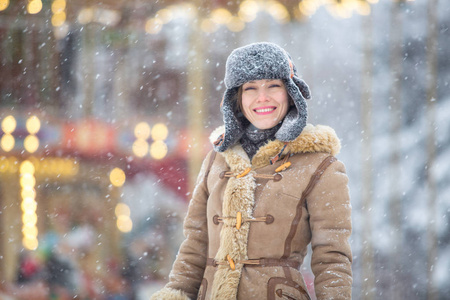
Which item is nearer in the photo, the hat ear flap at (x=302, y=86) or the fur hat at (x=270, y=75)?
the fur hat at (x=270, y=75)

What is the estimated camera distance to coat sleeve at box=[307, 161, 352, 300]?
147 centimetres

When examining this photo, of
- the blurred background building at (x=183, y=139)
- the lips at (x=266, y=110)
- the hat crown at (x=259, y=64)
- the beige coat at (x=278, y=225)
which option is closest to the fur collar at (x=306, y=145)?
the beige coat at (x=278, y=225)

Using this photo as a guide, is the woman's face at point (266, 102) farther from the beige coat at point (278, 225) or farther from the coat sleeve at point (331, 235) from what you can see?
the coat sleeve at point (331, 235)

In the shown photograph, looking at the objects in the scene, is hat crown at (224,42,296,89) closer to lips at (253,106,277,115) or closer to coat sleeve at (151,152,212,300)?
lips at (253,106,277,115)

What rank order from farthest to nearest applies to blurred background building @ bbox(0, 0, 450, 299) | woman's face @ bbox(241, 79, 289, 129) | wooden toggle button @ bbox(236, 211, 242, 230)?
blurred background building @ bbox(0, 0, 450, 299), woman's face @ bbox(241, 79, 289, 129), wooden toggle button @ bbox(236, 211, 242, 230)

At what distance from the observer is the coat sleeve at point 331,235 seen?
4.83ft

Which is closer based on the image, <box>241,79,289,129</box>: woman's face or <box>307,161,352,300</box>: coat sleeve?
<box>307,161,352,300</box>: coat sleeve

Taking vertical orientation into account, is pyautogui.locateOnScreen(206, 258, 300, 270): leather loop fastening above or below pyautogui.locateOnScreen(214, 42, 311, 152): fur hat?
below

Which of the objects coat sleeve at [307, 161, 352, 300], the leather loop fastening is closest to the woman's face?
coat sleeve at [307, 161, 352, 300]

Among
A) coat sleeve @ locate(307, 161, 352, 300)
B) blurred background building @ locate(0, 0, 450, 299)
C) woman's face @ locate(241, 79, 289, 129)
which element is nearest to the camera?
coat sleeve @ locate(307, 161, 352, 300)

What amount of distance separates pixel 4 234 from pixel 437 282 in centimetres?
419

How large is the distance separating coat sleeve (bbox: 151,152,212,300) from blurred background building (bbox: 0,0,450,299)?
2.91 m

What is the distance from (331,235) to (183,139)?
3.35 meters

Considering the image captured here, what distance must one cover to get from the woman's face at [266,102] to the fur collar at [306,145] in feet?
0.28
